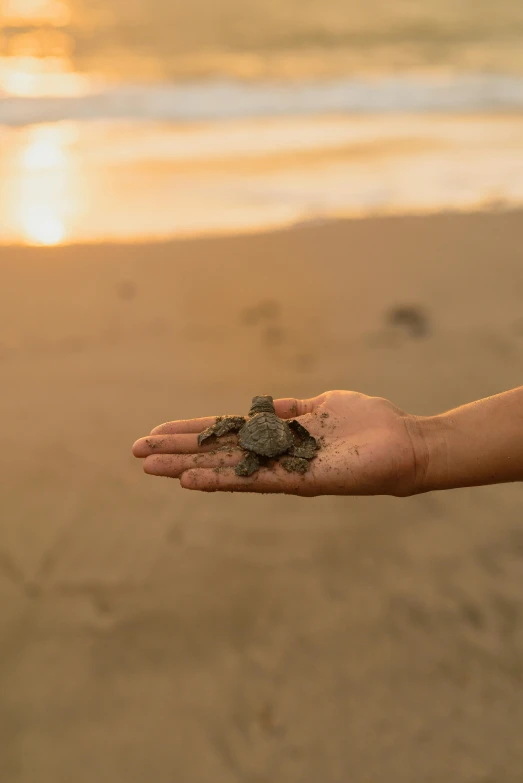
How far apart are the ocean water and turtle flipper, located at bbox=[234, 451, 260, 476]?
14.3 feet

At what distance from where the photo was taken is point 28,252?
6082 mm

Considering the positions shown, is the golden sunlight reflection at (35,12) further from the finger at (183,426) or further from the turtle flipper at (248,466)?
the turtle flipper at (248,466)

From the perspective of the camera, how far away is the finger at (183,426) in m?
2.94

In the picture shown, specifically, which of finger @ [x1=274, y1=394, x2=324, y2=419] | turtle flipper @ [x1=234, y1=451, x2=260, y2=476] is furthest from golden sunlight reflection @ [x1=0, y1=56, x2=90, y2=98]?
turtle flipper @ [x1=234, y1=451, x2=260, y2=476]

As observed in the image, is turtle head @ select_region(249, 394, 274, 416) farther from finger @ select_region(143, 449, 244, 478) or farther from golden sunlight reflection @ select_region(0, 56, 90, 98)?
golden sunlight reflection @ select_region(0, 56, 90, 98)

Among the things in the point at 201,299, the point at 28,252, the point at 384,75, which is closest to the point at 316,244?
the point at 201,299

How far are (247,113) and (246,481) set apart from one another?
30.7 feet

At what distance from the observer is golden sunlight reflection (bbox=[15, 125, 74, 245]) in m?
6.62

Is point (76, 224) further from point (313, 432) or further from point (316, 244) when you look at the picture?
point (313, 432)

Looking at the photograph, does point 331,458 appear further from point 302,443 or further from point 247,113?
point 247,113

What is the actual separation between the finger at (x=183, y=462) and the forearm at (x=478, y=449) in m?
0.79

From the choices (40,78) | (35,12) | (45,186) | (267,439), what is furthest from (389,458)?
(35,12)

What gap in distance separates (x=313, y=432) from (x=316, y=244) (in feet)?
12.4

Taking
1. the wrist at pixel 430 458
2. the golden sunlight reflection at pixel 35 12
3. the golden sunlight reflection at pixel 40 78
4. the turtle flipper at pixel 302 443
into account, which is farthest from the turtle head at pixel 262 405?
the golden sunlight reflection at pixel 35 12
